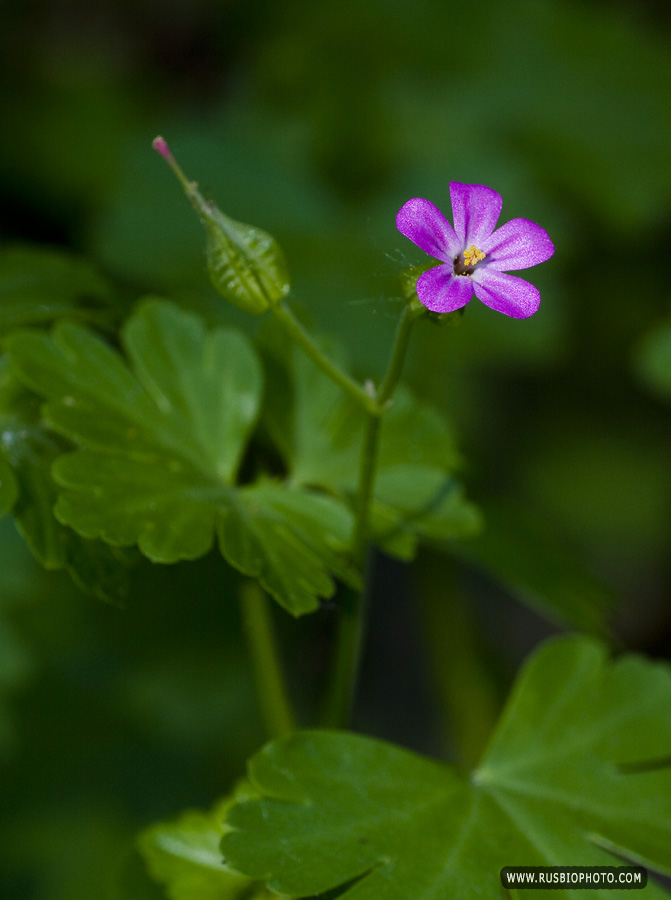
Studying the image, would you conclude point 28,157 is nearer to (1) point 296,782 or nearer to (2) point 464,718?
(2) point 464,718

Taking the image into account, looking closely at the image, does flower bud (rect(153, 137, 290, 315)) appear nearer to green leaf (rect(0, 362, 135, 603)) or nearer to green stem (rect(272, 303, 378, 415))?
green stem (rect(272, 303, 378, 415))

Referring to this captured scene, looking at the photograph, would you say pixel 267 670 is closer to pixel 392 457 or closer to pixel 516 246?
pixel 392 457

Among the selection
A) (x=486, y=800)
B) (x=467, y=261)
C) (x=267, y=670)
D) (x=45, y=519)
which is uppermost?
(x=467, y=261)

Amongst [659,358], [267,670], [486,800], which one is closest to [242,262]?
[267,670]

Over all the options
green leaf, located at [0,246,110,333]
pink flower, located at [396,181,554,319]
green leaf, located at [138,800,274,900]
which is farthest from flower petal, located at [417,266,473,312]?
green leaf, located at [138,800,274,900]

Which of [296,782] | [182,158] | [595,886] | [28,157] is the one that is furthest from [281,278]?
[28,157]
